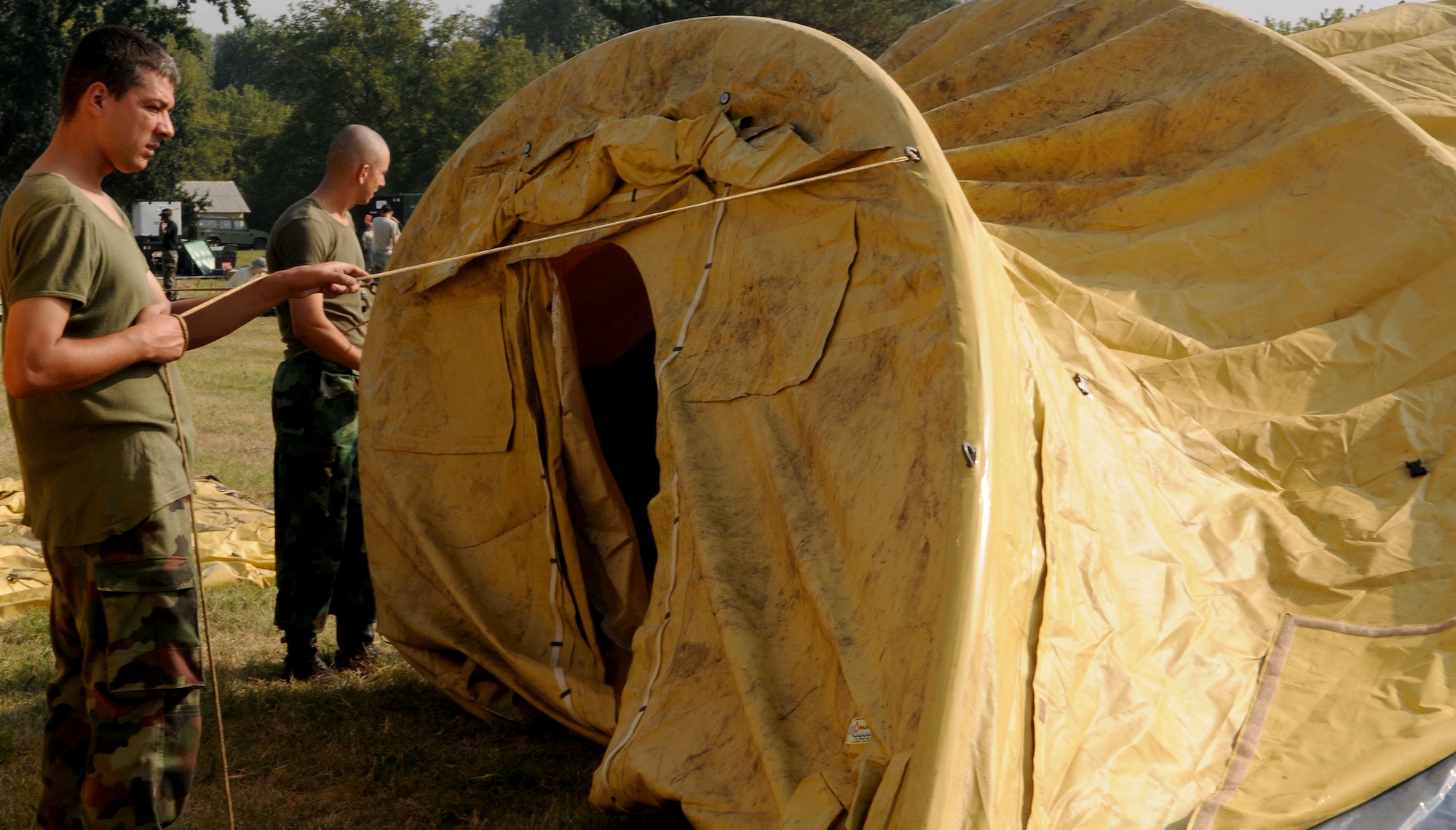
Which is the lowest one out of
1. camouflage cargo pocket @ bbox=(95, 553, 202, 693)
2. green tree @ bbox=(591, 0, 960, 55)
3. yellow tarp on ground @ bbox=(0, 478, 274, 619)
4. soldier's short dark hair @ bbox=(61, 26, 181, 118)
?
yellow tarp on ground @ bbox=(0, 478, 274, 619)

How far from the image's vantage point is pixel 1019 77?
5156 mm

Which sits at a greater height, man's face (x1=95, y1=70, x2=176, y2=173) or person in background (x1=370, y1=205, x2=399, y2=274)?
man's face (x1=95, y1=70, x2=176, y2=173)

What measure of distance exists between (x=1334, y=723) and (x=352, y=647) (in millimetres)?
3533

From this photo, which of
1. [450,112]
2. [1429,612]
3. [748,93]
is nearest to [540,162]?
[748,93]

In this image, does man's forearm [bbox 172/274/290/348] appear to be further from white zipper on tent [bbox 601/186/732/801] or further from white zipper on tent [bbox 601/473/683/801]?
white zipper on tent [bbox 601/473/683/801]

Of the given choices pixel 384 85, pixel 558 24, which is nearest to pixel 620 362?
pixel 384 85

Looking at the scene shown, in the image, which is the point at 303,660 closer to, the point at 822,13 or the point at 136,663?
the point at 136,663

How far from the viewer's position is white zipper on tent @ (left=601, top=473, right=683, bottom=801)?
3221 mm

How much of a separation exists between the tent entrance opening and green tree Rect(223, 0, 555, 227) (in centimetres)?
4081

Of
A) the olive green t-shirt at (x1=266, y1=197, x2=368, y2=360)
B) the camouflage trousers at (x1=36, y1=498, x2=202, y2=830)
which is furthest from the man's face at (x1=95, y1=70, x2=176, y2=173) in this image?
the olive green t-shirt at (x1=266, y1=197, x2=368, y2=360)

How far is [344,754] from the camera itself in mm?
4117

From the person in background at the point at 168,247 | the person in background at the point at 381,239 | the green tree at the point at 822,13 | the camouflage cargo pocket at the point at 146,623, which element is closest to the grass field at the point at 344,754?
the camouflage cargo pocket at the point at 146,623

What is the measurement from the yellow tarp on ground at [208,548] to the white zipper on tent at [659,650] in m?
3.19

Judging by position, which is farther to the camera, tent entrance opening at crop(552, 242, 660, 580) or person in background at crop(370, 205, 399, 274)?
person in background at crop(370, 205, 399, 274)
